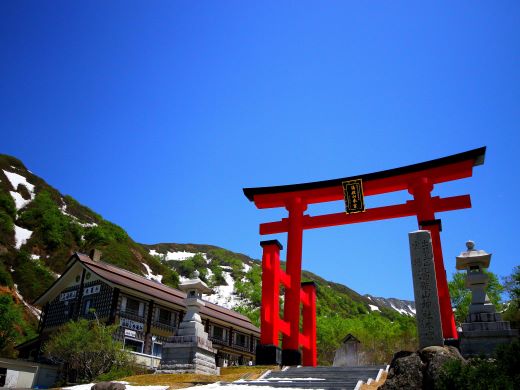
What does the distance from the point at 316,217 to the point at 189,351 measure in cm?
824

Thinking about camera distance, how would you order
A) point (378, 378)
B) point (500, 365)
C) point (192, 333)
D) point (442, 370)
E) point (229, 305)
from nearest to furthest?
point (500, 365)
point (442, 370)
point (378, 378)
point (192, 333)
point (229, 305)

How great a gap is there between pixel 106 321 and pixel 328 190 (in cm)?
1636

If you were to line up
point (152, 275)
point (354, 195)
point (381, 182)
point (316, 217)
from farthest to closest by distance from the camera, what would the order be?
point (152, 275) → point (316, 217) → point (354, 195) → point (381, 182)

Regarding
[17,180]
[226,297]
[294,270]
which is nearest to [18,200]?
[17,180]

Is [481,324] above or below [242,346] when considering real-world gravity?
below

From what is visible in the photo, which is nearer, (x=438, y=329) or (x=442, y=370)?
(x=442, y=370)

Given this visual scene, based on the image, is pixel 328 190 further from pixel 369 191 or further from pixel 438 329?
pixel 438 329

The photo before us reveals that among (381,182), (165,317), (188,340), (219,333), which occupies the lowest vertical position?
(188,340)

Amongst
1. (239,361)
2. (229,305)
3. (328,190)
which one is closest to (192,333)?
(328,190)

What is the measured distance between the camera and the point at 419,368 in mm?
9094

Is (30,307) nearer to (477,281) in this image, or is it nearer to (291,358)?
(291,358)

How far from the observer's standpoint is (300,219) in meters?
19.8

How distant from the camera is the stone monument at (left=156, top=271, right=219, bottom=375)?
15141 millimetres

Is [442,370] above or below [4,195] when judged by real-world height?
below
